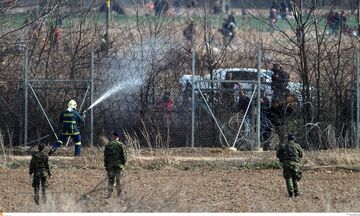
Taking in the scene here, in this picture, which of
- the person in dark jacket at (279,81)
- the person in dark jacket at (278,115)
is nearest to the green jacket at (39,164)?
the person in dark jacket at (278,115)

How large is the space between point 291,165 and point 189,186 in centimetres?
223

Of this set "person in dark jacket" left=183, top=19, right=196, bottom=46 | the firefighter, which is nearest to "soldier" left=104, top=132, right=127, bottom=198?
the firefighter

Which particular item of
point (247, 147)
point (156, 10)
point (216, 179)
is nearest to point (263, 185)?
point (216, 179)

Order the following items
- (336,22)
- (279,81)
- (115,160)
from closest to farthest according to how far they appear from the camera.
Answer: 1. (115,160)
2. (279,81)
3. (336,22)

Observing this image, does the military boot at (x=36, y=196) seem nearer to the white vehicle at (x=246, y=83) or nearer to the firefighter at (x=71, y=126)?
the firefighter at (x=71, y=126)

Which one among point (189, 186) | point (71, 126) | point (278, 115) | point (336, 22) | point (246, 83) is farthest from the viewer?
point (336, 22)

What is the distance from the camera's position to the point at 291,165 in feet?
61.1

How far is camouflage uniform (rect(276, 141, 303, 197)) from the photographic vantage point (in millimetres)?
18531

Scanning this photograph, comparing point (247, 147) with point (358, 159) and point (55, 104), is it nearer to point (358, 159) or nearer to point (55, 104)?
point (358, 159)

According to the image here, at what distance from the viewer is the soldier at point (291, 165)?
18531 mm

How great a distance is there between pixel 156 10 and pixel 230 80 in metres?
6.45

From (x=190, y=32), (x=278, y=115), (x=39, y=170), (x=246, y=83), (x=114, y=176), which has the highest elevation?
(x=190, y=32)

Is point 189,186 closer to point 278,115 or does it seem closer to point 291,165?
point 291,165

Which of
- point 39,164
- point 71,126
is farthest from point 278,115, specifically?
point 39,164
